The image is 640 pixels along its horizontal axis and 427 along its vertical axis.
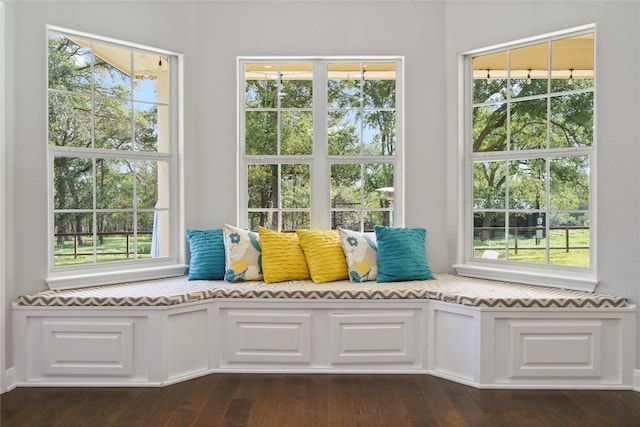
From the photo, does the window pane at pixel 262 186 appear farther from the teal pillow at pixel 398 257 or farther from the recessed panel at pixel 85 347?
the recessed panel at pixel 85 347

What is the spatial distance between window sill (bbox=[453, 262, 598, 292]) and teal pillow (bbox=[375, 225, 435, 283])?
0.40 meters

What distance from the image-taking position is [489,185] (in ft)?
15.4

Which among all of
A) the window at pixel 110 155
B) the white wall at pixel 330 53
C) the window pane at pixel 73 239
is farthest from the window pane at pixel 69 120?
the white wall at pixel 330 53

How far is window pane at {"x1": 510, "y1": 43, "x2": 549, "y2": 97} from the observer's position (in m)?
4.39

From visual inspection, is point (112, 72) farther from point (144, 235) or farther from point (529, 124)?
point (529, 124)

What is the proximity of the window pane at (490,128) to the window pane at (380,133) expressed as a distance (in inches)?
26.8

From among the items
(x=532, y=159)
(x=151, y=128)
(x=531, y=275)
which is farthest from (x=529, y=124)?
(x=151, y=128)

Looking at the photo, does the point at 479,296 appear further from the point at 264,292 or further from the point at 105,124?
the point at 105,124

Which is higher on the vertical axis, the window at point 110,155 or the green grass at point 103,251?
the window at point 110,155

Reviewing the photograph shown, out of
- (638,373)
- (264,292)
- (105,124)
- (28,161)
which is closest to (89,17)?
(105,124)

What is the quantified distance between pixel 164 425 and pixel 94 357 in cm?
94

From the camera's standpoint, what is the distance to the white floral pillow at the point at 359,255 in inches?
175

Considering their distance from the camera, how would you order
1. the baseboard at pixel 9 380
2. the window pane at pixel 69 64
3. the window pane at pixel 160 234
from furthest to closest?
the window pane at pixel 160 234
the window pane at pixel 69 64
the baseboard at pixel 9 380

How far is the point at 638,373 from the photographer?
3.75 metres
